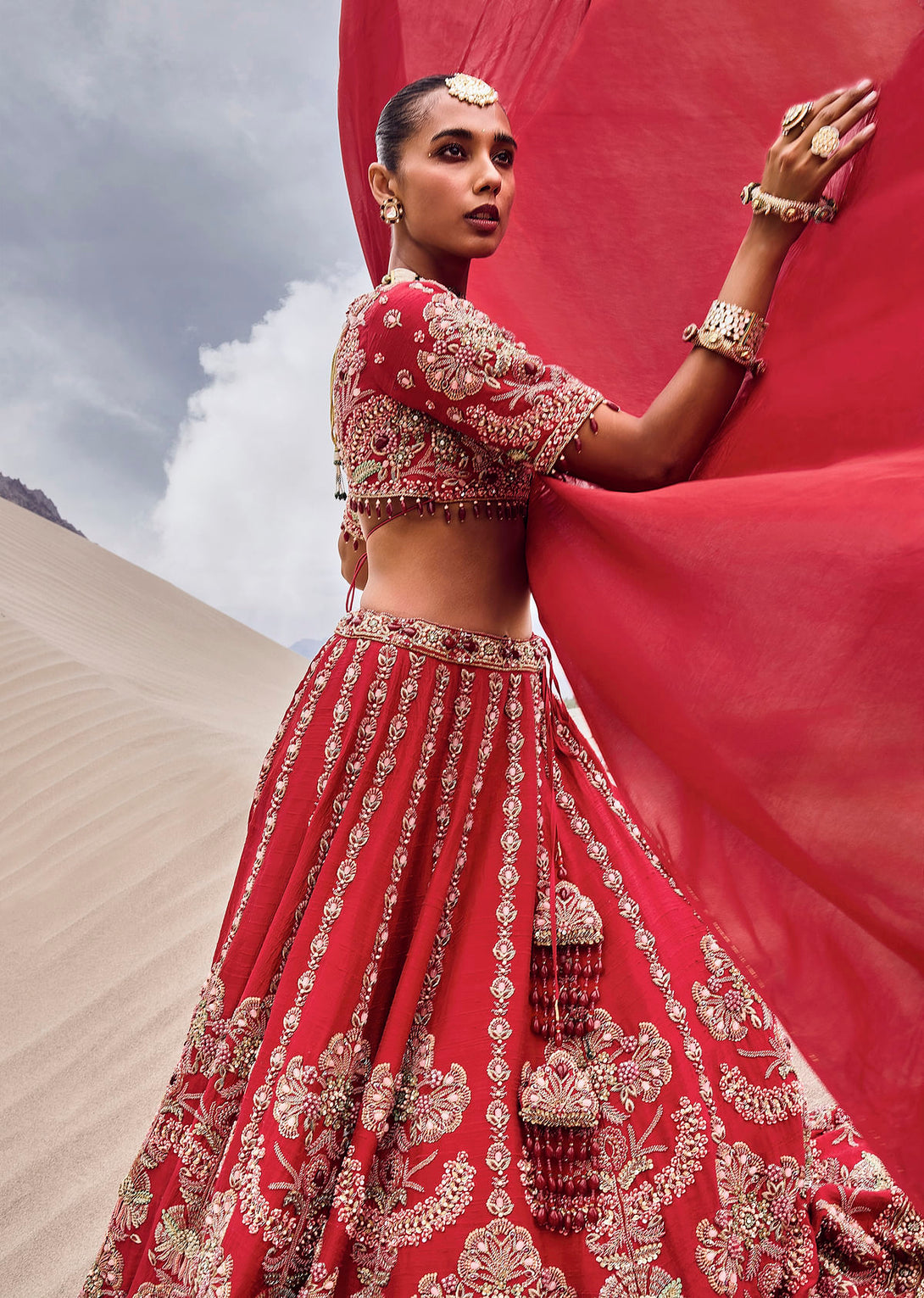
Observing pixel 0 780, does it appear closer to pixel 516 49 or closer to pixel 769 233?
pixel 516 49

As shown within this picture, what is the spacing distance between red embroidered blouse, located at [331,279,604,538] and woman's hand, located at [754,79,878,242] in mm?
386

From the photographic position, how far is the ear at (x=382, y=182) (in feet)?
6.00

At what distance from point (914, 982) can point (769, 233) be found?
105 centimetres

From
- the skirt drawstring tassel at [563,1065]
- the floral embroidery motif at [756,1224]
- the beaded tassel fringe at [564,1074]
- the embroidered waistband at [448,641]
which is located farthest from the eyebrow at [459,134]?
the floral embroidery motif at [756,1224]

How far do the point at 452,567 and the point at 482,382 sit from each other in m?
0.35

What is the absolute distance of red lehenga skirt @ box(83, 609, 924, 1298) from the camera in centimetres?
131

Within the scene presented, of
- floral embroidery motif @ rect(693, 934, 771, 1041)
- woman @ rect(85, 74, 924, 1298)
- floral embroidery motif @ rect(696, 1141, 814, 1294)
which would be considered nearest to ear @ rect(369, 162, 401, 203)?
woman @ rect(85, 74, 924, 1298)

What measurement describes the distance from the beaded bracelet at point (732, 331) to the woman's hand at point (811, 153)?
0.41 ft

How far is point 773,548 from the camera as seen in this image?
1245 millimetres

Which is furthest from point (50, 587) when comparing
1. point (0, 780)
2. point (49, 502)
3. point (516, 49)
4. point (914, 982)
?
point (49, 502)

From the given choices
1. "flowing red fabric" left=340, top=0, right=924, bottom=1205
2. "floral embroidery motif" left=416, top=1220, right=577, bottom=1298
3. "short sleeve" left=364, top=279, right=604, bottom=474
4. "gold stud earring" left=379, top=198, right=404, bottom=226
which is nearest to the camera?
"flowing red fabric" left=340, top=0, right=924, bottom=1205

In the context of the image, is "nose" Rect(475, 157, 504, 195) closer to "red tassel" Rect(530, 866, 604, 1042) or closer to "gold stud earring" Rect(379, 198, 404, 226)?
"gold stud earring" Rect(379, 198, 404, 226)

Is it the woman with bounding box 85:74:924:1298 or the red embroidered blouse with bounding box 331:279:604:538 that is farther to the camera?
the red embroidered blouse with bounding box 331:279:604:538

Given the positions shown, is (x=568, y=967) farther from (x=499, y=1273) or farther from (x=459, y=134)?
(x=459, y=134)
